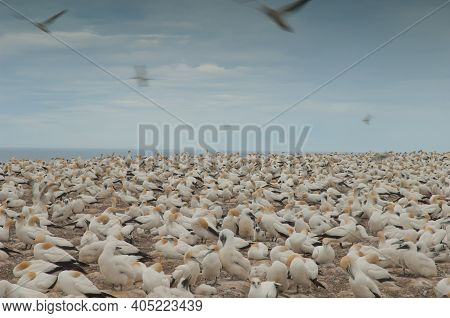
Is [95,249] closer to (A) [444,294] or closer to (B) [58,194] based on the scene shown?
(A) [444,294]

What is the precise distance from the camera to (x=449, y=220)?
47.5 ft

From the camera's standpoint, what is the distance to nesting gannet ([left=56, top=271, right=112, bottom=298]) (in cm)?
912

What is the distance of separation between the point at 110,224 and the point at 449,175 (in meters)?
19.0

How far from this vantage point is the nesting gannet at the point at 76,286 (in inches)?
359

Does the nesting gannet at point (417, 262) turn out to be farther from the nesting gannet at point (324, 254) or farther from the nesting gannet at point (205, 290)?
the nesting gannet at point (205, 290)

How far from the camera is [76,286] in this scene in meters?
9.16

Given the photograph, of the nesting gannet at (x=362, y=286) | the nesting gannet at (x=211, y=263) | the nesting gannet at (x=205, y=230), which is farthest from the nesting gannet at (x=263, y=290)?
the nesting gannet at (x=205, y=230)

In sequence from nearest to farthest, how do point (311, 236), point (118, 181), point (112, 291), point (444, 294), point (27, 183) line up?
1. point (444, 294)
2. point (112, 291)
3. point (311, 236)
4. point (118, 181)
5. point (27, 183)

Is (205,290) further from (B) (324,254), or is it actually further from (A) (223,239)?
(B) (324,254)

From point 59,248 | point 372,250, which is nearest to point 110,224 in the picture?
point 59,248

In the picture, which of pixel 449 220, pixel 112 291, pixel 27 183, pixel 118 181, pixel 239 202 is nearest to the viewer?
pixel 112 291

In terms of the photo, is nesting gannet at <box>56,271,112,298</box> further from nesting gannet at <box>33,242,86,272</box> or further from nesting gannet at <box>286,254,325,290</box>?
nesting gannet at <box>286,254,325,290</box>

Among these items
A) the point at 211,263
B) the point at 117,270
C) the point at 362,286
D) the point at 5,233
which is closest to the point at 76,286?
the point at 117,270

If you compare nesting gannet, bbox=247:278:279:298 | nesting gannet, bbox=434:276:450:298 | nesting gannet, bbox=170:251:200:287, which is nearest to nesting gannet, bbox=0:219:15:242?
nesting gannet, bbox=170:251:200:287
